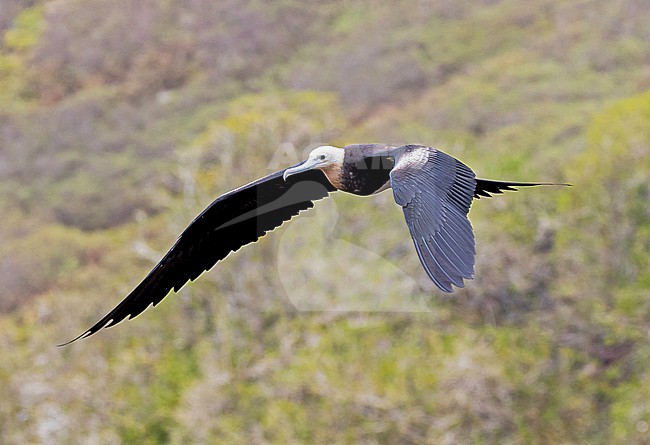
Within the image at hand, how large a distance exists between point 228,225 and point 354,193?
2.26ft

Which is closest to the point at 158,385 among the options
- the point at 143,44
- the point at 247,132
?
the point at 247,132

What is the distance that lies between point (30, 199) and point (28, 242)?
142 inches

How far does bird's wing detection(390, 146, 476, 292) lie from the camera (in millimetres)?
3703

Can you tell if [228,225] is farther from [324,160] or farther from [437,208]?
[437,208]

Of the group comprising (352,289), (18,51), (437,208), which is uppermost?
(18,51)

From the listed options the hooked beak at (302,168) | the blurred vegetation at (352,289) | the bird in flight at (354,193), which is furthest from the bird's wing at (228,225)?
the blurred vegetation at (352,289)

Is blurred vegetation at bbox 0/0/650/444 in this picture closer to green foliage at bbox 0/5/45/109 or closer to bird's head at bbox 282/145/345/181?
green foliage at bbox 0/5/45/109

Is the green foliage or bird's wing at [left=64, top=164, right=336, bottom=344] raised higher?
the green foliage

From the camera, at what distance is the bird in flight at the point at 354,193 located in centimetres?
384

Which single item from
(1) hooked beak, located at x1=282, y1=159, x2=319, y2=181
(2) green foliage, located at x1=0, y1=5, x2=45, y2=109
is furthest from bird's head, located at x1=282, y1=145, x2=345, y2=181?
(2) green foliage, located at x1=0, y1=5, x2=45, y2=109

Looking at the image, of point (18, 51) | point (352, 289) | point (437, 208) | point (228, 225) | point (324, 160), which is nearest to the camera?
point (437, 208)

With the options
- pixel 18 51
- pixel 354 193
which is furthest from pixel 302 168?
pixel 18 51

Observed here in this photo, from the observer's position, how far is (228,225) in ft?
17.1

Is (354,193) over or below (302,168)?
below
